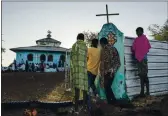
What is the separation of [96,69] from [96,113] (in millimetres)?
1351

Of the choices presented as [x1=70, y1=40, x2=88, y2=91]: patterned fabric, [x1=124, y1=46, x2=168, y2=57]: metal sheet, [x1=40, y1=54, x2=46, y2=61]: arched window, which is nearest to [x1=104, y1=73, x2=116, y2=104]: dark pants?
[x1=70, y1=40, x2=88, y2=91]: patterned fabric

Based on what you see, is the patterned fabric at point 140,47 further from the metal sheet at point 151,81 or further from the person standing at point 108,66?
the person standing at point 108,66

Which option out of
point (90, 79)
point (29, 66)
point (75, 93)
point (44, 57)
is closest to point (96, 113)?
point (75, 93)

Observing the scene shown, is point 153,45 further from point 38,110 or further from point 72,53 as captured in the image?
point 38,110

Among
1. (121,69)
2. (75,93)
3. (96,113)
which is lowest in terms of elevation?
(96,113)

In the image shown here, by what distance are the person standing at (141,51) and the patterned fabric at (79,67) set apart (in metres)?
1.82

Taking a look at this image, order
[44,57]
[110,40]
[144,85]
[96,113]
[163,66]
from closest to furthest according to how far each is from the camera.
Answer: [96,113] → [110,40] → [144,85] → [163,66] → [44,57]

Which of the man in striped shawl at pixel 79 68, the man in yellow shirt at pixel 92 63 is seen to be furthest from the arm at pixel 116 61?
the man in striped shawl at pixel 79 68

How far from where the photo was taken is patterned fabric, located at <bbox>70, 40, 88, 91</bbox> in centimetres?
678

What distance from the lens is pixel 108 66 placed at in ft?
23.9

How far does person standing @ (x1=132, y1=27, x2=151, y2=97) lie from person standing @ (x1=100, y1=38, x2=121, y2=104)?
90cm

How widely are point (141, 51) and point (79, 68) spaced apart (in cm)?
211

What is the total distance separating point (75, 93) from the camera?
267 inches

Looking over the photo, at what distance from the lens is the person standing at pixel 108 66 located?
23.8 ft
